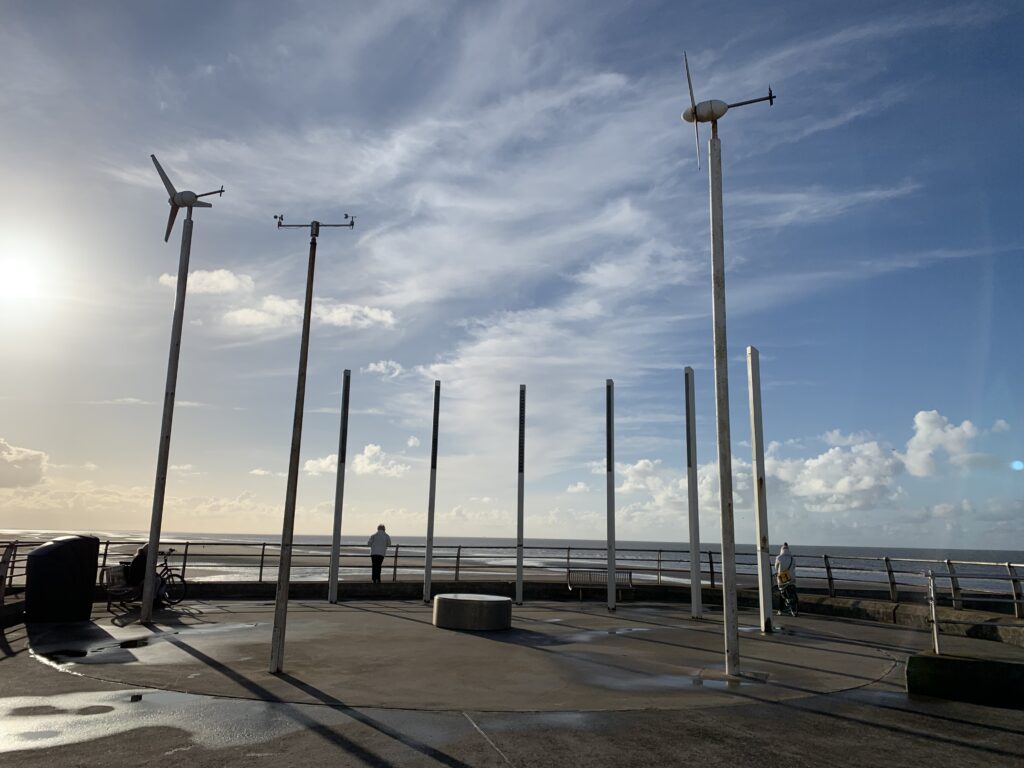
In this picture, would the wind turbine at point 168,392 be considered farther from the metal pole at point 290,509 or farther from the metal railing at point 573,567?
the metal pole at point 290,509

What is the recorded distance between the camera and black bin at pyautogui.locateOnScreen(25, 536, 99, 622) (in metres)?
12.7

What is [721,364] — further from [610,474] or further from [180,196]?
[180,196]

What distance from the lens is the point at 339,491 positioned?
1741 cm

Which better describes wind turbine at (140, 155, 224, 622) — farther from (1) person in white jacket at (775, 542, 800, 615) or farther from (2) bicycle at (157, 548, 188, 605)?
(1) person in white jacket at (775, 542, 800, 615)

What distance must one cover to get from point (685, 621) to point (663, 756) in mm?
10265

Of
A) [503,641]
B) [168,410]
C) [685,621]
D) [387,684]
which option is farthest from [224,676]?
[685,621]

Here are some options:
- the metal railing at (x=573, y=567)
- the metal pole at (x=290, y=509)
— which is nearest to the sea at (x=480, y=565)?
the metal railing at (x=573, y=567)

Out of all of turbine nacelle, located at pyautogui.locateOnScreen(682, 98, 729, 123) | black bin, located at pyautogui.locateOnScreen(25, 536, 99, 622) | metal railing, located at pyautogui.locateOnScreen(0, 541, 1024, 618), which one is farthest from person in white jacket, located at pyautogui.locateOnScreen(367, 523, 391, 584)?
turbine nacelle, located at pyautogui.locateOnScreen(682, 98, 729, 123)

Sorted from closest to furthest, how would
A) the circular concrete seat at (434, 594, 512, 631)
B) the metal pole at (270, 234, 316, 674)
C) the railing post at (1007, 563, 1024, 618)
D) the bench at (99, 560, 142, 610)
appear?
the metal pole at (270, 234, 316, 674), the railing post at (1007, 563, 1024, 618), the circular concrete seat at (434, 594, 512, 631), the bench at (99, 560, 142, 610)

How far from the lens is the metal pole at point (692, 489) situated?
15.7 meters

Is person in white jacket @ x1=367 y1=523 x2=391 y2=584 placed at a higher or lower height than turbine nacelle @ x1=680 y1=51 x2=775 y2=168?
lower

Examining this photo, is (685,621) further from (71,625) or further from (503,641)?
(71,625)

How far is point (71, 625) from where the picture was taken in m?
12.5

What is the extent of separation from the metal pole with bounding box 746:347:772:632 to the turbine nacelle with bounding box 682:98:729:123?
5.05 m
